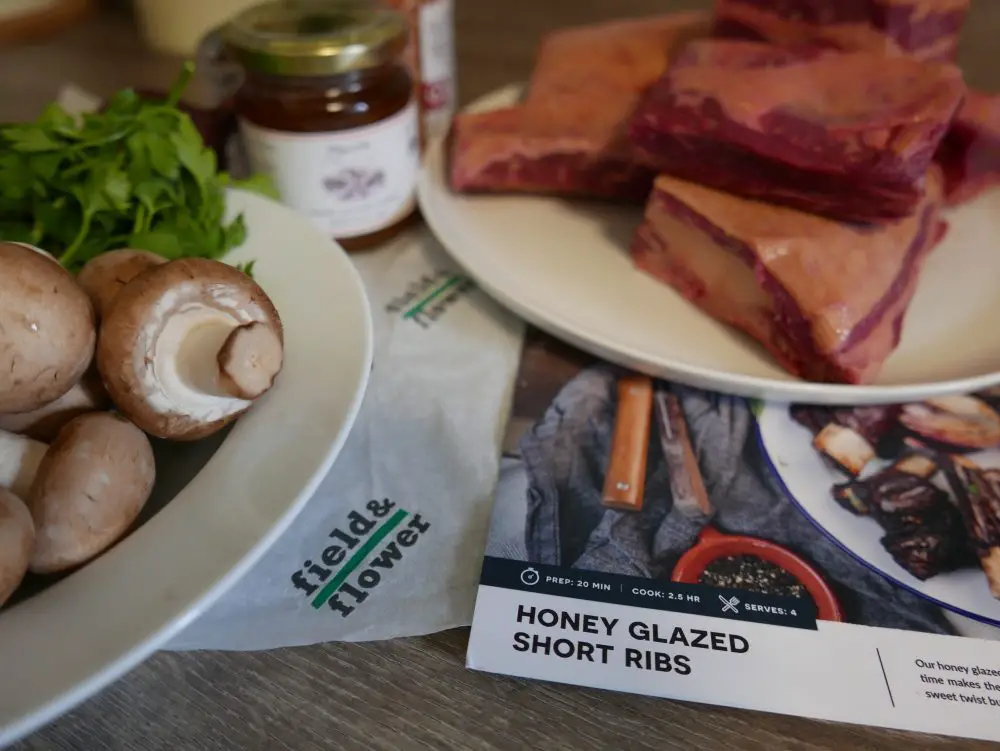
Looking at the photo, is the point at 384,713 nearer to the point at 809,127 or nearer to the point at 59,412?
the point at 59,412

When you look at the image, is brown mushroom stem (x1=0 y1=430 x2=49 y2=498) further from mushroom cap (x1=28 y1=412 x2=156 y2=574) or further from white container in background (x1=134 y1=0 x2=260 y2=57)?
white container in background (x1=134 y1=0 x2=260 y2=57)

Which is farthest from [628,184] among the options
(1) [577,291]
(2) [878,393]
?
(2) [878,393]

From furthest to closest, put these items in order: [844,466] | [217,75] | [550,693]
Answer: [217,75] → [844,466] → [550,693]

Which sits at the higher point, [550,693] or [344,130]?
[344,130]

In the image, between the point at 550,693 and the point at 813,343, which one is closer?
the point at 550,693

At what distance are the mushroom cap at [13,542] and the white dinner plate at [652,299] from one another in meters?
0.47

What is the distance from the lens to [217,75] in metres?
0.89

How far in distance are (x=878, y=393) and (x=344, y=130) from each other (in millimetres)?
595

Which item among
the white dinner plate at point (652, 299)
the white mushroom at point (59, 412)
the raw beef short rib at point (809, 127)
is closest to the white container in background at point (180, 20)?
the white dinner plate at point (652, 299)

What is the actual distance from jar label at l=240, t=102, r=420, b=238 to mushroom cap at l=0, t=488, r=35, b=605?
43 cm

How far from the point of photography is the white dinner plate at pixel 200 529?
40 cm

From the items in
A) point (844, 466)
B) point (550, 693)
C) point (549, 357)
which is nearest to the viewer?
point (550, 693)

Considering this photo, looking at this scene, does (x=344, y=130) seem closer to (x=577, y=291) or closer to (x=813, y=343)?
(x=577, y=291)

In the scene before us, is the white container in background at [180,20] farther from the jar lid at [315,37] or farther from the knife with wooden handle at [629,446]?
the knife with wooden handle at [629,446]
